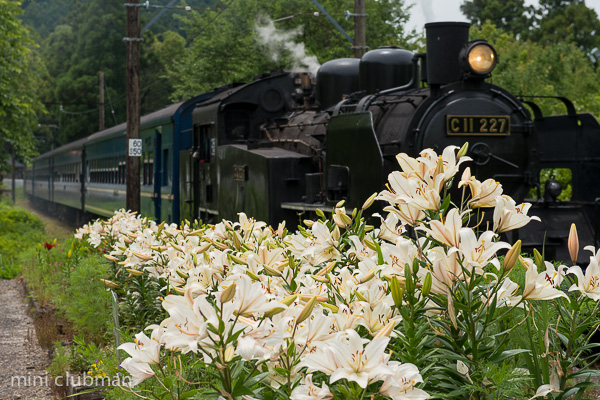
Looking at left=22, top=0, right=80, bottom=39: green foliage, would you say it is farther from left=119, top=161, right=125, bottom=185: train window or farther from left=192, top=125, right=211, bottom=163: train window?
left=192, top=125, right=211, bottom=163: train window

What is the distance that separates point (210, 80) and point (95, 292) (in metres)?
26.3

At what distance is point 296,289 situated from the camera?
288 centimetres

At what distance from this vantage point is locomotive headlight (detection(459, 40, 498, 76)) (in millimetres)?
8141

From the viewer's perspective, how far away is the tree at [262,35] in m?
30.6

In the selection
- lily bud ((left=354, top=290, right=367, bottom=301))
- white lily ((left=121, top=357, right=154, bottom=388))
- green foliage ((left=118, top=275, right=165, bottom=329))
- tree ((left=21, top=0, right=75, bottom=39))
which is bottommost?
green foliage ((left=118, top=275, right=165, bottom=329))

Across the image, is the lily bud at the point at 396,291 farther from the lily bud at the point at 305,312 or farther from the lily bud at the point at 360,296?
the lily bud at the point at 305,312

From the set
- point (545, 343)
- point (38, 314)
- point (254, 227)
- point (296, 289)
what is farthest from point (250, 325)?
point (38, 314)

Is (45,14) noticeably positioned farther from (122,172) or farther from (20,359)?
(20,359)

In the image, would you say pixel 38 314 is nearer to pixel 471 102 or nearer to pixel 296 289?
pixel 471 102

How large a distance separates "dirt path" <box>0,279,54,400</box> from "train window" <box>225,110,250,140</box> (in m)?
3.87

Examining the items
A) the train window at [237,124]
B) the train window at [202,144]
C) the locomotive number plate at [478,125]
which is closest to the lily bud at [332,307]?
the locomotive number plate at [478,125]

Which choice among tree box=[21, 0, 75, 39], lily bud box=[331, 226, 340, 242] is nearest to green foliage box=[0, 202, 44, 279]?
lily bud box=[331, 226, 340, 242]

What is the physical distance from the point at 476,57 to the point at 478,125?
0.71m

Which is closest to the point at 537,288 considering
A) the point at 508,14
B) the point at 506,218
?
the point at 506,218
